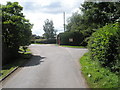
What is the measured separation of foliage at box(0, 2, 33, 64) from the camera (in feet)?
50.2

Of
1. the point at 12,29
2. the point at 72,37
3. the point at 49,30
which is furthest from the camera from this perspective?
the point at 49,30

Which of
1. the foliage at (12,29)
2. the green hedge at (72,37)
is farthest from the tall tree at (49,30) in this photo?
the foliage at (12,29)

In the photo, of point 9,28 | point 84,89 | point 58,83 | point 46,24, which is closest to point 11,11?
point 9,28

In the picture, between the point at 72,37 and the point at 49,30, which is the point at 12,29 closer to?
the point at 72,37

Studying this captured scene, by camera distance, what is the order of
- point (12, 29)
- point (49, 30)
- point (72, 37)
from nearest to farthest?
point (12, 29) < point (72, 37) < point (49, 30)

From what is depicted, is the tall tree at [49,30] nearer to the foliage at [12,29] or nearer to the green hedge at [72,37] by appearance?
the green hedge at [72,37]

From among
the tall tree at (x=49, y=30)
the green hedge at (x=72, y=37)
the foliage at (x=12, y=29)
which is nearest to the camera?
the foliage at (x=12, y=29)

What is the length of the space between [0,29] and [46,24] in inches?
2243

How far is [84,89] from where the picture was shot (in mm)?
6344

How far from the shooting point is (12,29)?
15.9 metres

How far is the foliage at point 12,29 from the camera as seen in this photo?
50.2 ft

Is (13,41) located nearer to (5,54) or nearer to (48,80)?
(5,54)

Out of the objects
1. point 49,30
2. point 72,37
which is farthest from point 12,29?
point 49,30

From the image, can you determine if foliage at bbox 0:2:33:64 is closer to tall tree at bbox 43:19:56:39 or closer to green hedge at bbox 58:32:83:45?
green hedge at bbox 58:32:83:45
